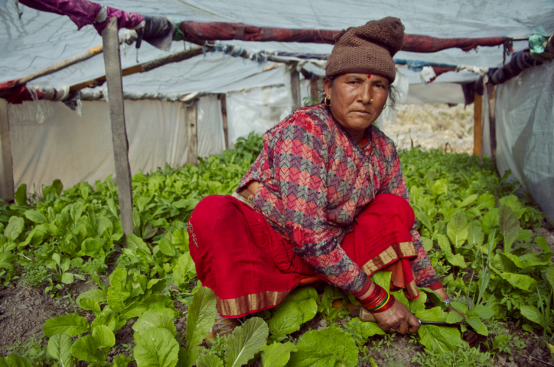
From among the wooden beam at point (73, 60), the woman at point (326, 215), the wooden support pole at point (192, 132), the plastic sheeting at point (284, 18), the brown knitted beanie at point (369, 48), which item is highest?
the plastic sheeting at point (284, 18)

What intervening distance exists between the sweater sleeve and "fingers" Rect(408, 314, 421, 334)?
0.87ft

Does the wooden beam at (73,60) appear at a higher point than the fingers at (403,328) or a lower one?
higher

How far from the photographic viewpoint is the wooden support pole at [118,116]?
2.41 m

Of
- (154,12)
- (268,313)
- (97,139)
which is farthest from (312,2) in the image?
(97,139)

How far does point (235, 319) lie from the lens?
147 cm

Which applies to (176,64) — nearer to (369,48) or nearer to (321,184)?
(369,48)

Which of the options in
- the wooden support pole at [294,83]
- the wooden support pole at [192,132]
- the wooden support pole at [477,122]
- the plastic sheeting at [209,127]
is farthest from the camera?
the plastic sheeting at [209,127]

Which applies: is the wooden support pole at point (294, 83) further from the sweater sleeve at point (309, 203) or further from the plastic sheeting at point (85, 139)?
the sweater sleeve at point (309, 203)

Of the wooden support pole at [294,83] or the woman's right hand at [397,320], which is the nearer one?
the woman's right hand at [397,320]

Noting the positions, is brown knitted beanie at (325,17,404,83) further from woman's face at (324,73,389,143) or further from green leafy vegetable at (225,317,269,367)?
green leafy vegetable at (225,317,269,367)

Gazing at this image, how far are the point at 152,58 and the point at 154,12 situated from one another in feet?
5.02

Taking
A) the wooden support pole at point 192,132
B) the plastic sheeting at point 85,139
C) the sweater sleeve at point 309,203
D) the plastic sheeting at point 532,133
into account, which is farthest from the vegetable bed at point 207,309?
the wooden support pole at point 192,132

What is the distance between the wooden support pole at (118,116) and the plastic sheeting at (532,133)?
11.7 feet

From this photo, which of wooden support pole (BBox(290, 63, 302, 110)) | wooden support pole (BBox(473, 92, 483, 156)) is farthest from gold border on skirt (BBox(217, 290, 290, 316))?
wooden support pole (BBox(473, 92, 483, 156))
